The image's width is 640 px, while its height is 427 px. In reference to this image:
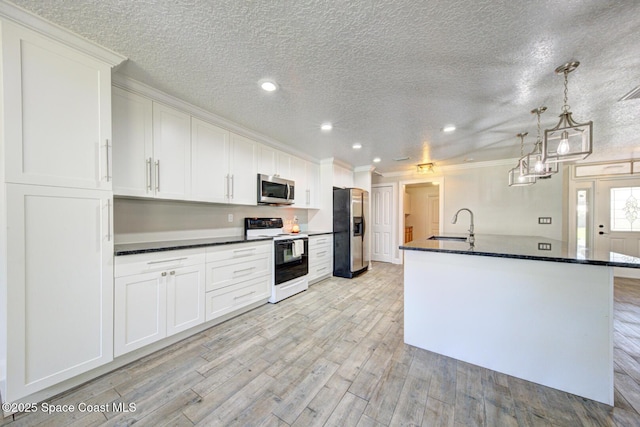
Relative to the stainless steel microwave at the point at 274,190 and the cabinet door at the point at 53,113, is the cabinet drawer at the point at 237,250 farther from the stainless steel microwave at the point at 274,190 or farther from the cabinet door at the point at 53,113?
the cabinet door at the point at 53,113

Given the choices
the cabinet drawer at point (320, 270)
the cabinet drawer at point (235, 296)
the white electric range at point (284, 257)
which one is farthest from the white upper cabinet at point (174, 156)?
the cabinet drawer at point (320, 270)

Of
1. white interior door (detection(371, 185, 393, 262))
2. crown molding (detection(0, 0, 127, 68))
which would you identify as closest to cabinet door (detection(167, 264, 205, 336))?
crown molding (detection(0, 0, 127, 68))

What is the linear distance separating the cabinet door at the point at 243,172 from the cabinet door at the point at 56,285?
1343 mm

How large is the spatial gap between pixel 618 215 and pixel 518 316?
498cm

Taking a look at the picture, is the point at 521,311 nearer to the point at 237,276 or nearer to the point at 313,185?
the point at 237,276

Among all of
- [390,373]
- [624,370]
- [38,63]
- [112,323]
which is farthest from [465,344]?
[38,63]

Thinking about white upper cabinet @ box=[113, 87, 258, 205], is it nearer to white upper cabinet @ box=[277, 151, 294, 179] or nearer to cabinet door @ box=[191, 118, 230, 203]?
cabinet door @ box=[191, 118, 230, 203]

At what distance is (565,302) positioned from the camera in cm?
160

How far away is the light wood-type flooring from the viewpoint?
135 cm

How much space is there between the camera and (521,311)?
1.73 m

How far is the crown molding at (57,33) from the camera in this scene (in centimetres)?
130

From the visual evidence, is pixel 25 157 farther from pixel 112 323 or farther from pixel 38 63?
pixel 112 323

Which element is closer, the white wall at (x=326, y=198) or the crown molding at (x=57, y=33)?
the crown molding at (x=57, y=33)

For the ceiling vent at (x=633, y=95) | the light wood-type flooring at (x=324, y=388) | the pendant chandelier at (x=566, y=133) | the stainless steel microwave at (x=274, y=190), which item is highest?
the ceiling vent at (x=633, y=95)
